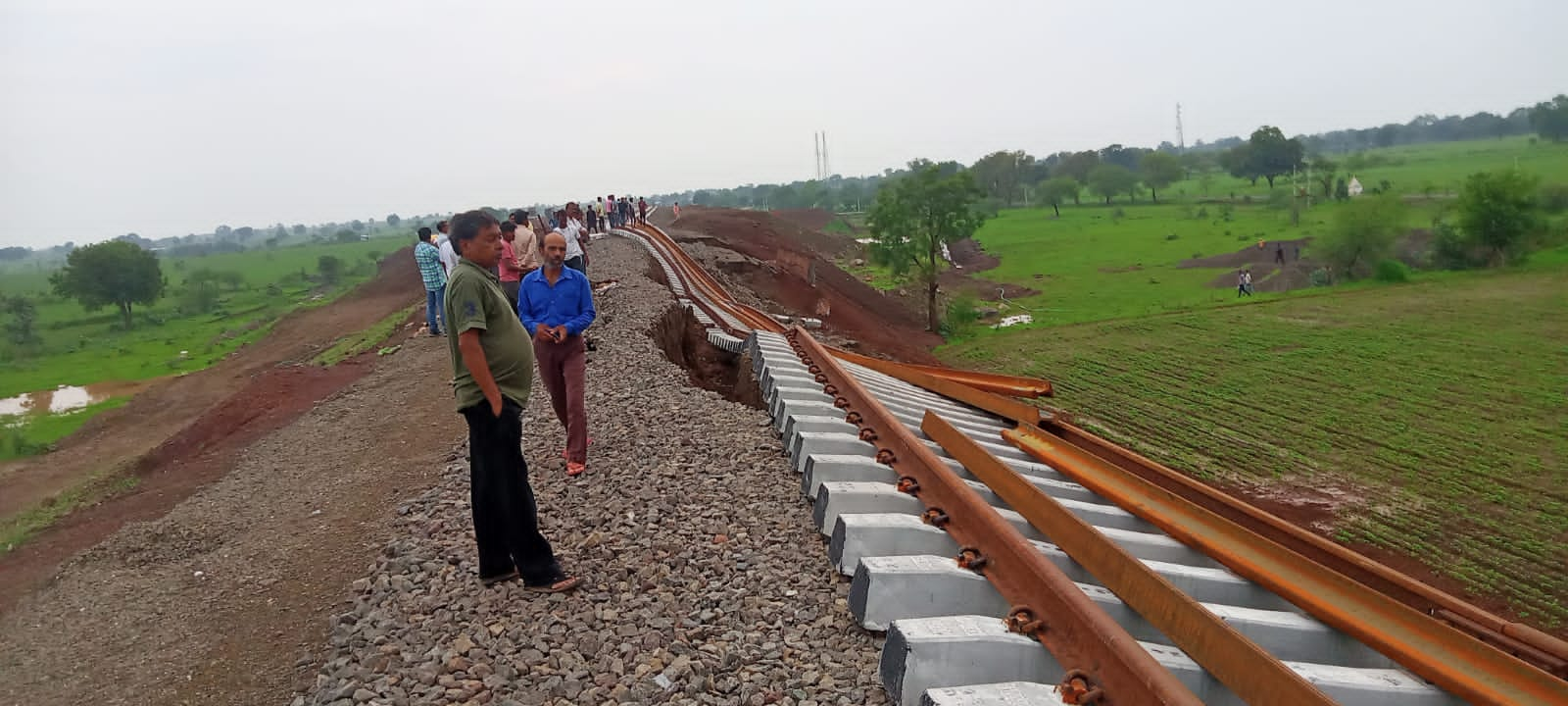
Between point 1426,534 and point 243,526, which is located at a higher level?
point 243,526

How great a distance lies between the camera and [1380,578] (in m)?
3.31

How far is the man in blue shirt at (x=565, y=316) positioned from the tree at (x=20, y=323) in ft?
167

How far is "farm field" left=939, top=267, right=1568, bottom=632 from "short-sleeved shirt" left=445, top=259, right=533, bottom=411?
32.1 ft

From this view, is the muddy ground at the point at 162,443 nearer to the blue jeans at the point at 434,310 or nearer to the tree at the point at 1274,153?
the blue jeans at the point at 434,310

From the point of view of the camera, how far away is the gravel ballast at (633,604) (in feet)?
9.45

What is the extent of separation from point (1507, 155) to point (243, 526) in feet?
438

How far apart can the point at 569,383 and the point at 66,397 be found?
33.7m

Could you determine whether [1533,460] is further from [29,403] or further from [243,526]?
[29,403]

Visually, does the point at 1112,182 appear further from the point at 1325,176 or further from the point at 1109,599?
the point at 1109,599

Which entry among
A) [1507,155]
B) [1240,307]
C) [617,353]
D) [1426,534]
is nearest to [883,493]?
[617,353]

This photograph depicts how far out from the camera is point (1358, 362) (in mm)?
18547

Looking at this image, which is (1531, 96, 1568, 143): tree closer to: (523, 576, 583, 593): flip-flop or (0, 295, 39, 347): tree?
(523, 576, 583, 593): flip-flop

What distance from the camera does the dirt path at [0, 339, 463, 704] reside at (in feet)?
14.7

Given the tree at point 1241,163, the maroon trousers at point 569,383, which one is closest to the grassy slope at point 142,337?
the maroon trousers at point 569,383
